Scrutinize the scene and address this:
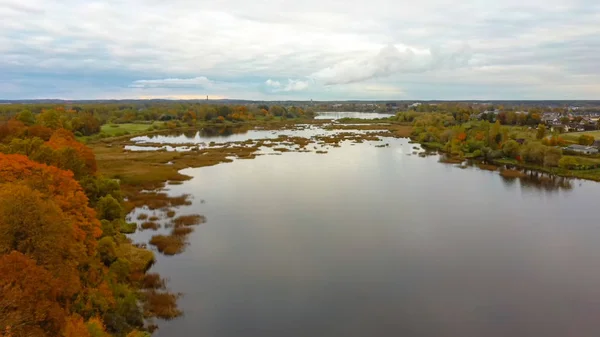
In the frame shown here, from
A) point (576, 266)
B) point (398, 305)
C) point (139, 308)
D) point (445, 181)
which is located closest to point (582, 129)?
point (445, 181)

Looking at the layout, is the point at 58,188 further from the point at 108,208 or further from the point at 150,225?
the point at 150,225

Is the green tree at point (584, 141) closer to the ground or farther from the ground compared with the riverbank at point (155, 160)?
farther from the ground

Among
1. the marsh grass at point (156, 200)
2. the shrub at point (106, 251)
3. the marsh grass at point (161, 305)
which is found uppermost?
the shrub at point (106, 251)

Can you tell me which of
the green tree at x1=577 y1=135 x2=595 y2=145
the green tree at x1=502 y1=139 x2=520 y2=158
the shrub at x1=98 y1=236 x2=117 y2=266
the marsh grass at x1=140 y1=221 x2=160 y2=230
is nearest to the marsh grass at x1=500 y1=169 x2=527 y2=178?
the green tree at x1=502 y1=139 x2=520 y2=158

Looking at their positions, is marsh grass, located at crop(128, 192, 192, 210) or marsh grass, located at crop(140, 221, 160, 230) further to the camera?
marsh grass, located at crop(128, 192, 192, 210)

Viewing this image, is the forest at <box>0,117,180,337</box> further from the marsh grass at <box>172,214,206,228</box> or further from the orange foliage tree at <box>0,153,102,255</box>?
the marsh grass at <box>172,214,206,228</box>

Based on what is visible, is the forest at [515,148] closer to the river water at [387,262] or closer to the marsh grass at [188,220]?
the river water at [387,262]

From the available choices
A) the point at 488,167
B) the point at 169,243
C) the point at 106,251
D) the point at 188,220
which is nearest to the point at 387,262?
the point at 169,243

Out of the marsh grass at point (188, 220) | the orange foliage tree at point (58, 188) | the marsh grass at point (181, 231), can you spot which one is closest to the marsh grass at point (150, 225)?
the marsh grass at point (188, 220)
